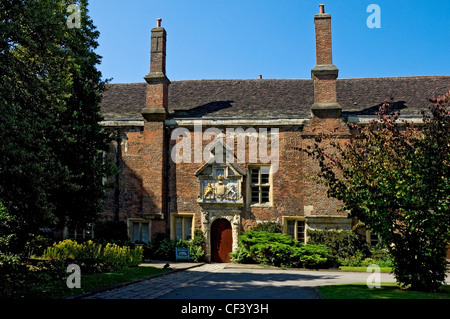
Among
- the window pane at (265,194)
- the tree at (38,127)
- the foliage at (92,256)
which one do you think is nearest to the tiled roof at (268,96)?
the window pane at (265,194)

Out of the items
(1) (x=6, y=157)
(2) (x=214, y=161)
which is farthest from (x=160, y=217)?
(1) (x=6, y=157)

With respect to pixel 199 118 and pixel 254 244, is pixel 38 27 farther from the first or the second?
pixel 254 244

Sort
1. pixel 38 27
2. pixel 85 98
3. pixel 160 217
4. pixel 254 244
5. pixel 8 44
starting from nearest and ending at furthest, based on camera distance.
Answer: pixel 8 44 → pixel 38 27 → pixel 85 98 → pixel 254 244 → pixel 160 217

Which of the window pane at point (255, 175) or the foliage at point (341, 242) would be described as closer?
the foliage at point (341, 242)

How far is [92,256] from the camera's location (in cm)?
1466

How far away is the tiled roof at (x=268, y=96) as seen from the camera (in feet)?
72.9

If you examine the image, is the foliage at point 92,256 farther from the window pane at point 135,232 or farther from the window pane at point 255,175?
the window pane at point 255,175

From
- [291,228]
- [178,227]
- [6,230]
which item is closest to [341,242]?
[291,228]

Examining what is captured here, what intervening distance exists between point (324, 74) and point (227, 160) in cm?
682

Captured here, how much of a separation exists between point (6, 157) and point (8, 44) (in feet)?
9.51

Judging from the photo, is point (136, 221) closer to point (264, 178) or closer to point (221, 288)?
point (264, 178)

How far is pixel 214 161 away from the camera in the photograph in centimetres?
2142

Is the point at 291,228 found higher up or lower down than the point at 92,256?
higher up

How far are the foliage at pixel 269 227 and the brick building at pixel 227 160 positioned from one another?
0.98 feet
